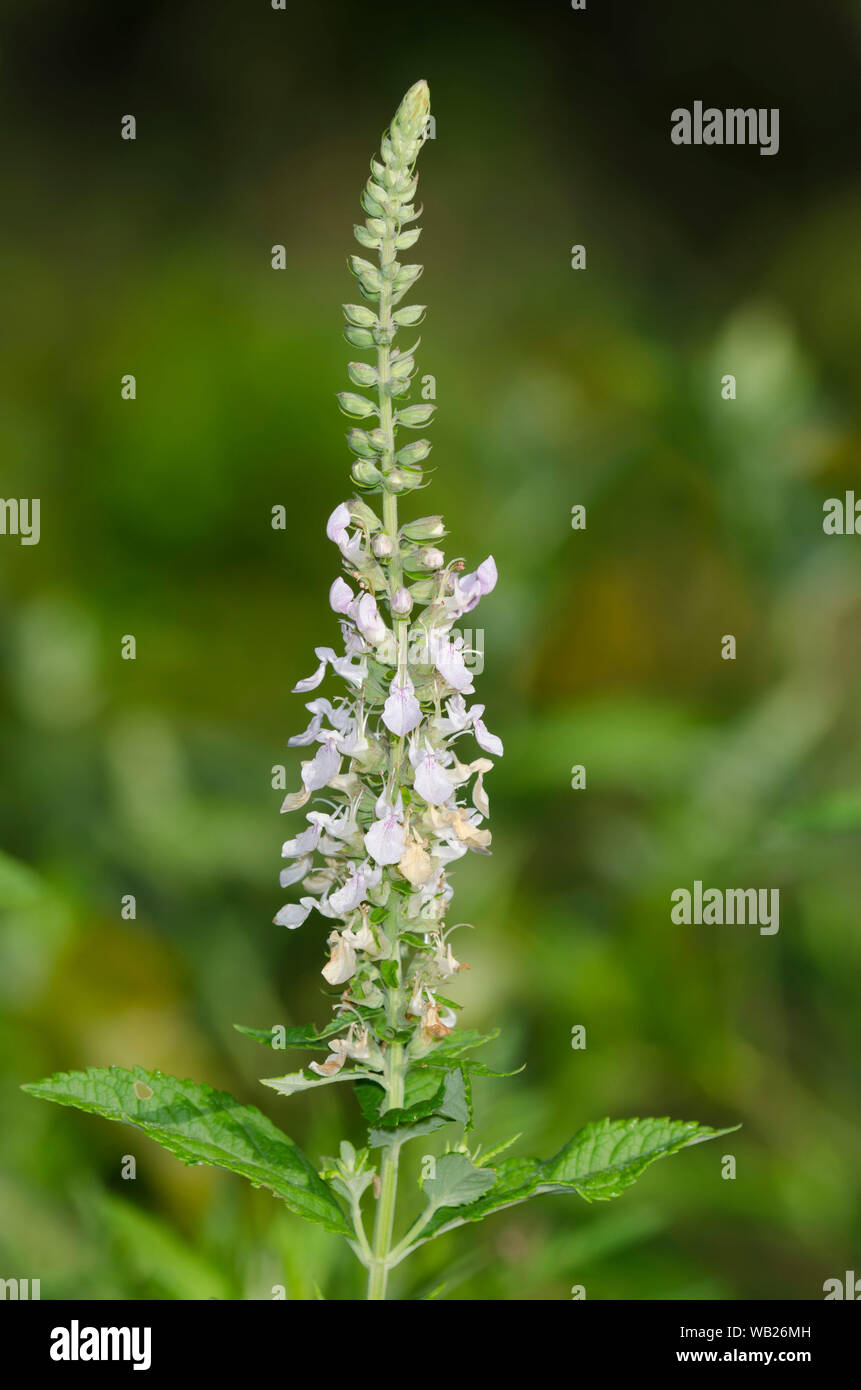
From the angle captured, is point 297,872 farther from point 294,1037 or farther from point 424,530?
point 424,530

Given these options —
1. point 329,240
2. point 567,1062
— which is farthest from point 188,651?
point 329,240

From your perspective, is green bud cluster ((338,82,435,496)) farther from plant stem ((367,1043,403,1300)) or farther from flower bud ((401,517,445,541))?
plant stem ((367,1043,403,1300))

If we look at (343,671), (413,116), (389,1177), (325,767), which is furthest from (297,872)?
(413,116)

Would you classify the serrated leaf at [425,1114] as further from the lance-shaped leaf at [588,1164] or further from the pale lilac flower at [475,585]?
the pale lilac flower at [475,585]

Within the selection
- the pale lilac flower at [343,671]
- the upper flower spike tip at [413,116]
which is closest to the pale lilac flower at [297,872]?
the pale lilac flower at [343,671]
